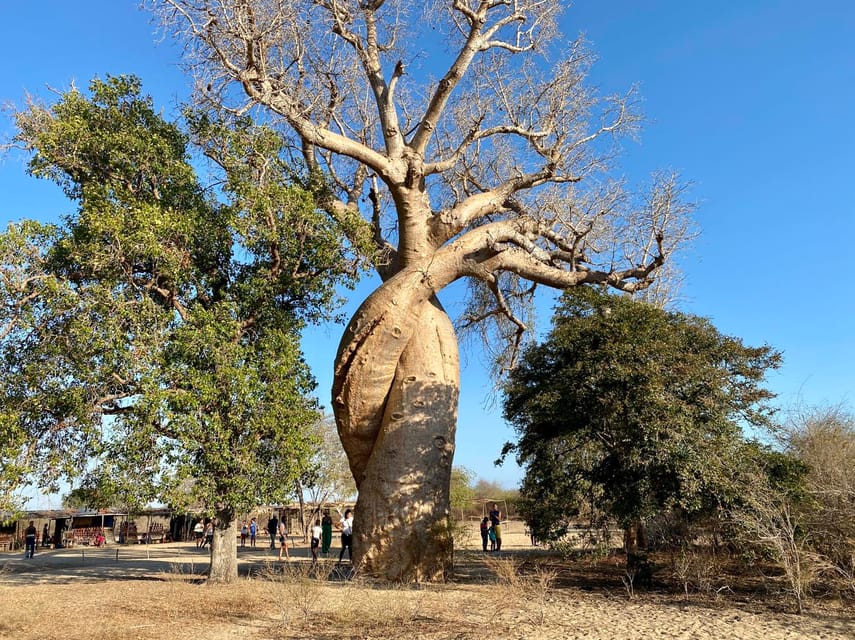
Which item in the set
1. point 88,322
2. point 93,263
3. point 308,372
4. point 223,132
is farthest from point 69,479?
point 223,132

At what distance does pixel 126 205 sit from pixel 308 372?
352cm

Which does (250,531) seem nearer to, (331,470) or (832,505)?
(331,470)

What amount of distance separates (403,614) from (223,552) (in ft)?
13.7

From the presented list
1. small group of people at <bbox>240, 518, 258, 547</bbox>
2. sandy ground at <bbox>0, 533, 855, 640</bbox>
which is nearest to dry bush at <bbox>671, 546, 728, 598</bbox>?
sandy ground at <bbox>0, 533, 855, 640</bbox>

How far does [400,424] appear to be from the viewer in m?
9.49

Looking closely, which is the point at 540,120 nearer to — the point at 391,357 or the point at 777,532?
the point at 391,357

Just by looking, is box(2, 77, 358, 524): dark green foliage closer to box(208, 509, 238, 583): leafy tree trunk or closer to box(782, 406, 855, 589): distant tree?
box(208, 509, 238, 583): leafy tree trunk

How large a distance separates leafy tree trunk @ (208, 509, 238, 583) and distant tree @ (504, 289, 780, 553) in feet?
13.9

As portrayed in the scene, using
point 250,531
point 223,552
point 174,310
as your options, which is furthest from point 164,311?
point 250,531

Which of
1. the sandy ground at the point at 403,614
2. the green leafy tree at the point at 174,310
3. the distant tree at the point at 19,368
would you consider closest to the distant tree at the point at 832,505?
the sandy ground at the point at 403,614

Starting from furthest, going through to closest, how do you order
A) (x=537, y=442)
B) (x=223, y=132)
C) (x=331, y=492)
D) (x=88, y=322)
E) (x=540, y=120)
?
(x=331, y=492) < (x=540, y=120) < (x=223, y=132) < (x=537, y=442) < (x=88, y=322)

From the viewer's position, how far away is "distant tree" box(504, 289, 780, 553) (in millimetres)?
7539

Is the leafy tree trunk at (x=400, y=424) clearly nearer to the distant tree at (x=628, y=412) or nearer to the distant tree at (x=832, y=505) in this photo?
the distant tree at (x=628, y=412)

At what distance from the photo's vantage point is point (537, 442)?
29.6 feet
